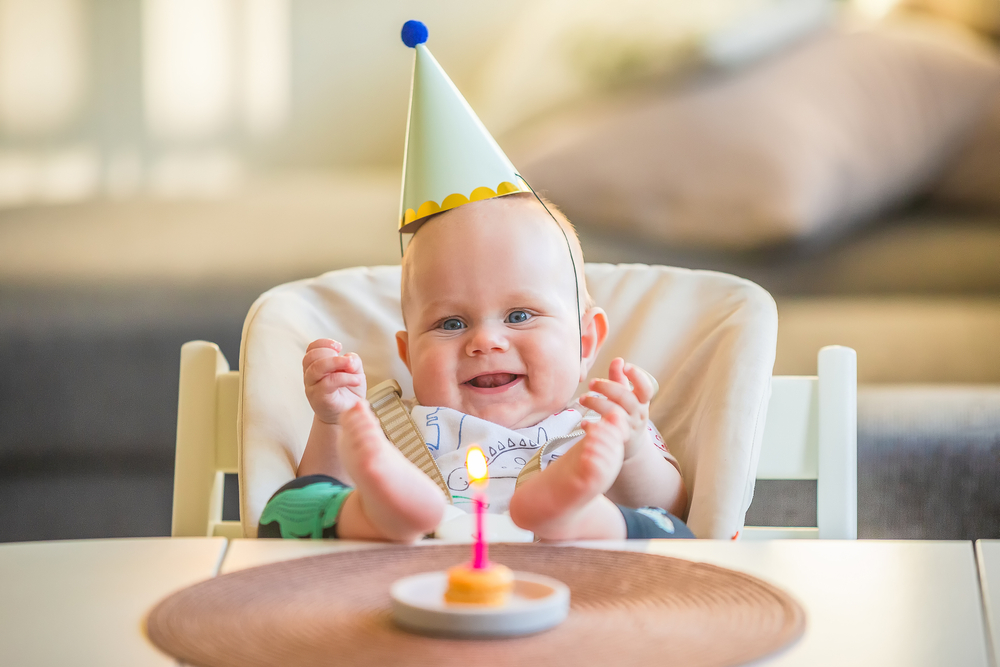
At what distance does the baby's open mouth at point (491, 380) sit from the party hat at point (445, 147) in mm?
182

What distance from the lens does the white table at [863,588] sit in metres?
0.43

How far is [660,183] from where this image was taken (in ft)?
5.50

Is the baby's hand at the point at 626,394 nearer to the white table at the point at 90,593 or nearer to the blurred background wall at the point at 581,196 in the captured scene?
the white table at the point at 90,593

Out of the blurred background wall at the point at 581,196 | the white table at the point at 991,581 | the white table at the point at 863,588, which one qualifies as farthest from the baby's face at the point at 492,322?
the blurred background wall at the point at 581,196

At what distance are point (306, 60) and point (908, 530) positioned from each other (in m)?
1.48

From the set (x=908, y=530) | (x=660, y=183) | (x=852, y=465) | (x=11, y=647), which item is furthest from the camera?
(x=660, y=183)

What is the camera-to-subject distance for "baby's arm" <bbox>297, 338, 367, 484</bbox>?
870mm

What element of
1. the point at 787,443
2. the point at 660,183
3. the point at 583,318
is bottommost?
the point at 787,443

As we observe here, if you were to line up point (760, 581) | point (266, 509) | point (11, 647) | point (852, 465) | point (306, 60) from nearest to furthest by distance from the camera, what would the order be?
point (11, 647) → point (760, 581) → point (266, 509) → point (852, 465) → point (306, 60)

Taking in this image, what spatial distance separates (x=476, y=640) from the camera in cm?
42

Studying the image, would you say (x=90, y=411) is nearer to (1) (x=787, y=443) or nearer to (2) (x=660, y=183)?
(2) (x=660, y=183)

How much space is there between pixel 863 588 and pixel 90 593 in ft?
1.37

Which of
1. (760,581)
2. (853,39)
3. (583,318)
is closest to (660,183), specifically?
(853,39)

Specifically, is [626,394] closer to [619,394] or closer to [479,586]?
[619,394]
